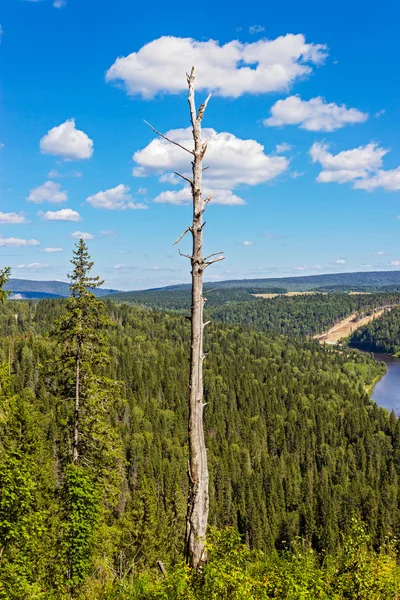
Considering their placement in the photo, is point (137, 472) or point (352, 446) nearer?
point (137, 472)

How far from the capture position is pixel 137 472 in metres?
101

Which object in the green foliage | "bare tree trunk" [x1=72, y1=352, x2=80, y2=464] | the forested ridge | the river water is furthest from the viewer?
the river water

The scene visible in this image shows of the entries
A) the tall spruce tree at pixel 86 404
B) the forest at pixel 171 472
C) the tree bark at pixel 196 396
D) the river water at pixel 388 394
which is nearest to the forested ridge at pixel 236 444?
the forest at pixel 171 472

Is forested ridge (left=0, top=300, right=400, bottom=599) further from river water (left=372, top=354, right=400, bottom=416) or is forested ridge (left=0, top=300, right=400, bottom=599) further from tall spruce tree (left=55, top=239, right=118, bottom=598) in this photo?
river water (left=372, top=354, right=400, bottom=416)

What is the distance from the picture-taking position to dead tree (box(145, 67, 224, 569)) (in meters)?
11.1

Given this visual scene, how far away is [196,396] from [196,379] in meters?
0.42

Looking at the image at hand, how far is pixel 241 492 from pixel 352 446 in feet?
137

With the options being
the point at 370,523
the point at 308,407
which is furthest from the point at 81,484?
the point at 308,407

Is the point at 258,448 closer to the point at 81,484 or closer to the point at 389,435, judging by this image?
the point at 389,435

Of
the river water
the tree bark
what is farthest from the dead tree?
the river water

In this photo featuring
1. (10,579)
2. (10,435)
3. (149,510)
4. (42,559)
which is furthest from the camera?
(149,510)

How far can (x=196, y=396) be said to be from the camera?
11883mm

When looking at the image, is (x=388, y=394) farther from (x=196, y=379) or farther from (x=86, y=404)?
(x=196, y=379)

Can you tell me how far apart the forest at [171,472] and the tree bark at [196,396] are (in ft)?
1.67
